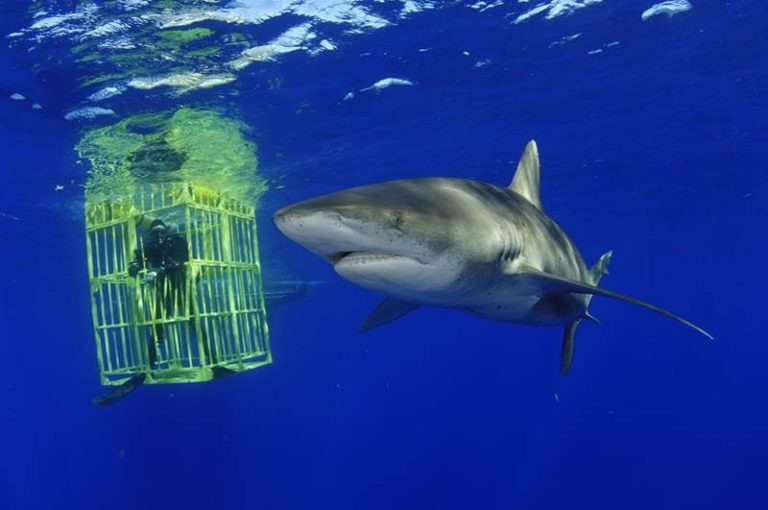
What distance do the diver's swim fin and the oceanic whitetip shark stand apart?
5603mm

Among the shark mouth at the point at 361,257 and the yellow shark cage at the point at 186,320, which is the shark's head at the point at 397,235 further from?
the yellow shark cage at the point at 186,320

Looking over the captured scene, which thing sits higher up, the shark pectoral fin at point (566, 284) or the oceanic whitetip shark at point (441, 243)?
the oceanic whitetip shark at point (441, 243)

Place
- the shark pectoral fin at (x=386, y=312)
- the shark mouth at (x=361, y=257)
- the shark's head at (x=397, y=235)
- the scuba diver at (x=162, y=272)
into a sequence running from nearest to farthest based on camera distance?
the shark's head at (x=397, y=235), the shark mouth at (x=361, y=257), the shark pectoral fin at (x=386, y=312), the scuba diver at (x=162, y=272)

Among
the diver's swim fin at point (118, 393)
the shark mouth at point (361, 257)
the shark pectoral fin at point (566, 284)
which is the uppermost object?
the shark mouth at point (361, 257)

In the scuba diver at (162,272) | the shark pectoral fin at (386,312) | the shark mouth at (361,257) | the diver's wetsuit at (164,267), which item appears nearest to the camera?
the shark mouth at (361,257)

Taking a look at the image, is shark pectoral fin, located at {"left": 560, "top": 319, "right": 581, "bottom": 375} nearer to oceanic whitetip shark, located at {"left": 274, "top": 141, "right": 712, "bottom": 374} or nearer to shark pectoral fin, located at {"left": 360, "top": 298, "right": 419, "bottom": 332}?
oceanic whitetip shark, located at {"left": 274, "top": 141, "right": 712, "bottom": 374}

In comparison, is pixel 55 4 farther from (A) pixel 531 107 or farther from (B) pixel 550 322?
(A) pixel 531 107

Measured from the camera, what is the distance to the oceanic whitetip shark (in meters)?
3.22

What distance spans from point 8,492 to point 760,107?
66340 mm

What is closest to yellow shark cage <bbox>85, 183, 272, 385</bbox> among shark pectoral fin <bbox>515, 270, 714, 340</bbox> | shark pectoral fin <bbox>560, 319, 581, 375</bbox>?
shark pectoral fin <bbox>560, 319, 581, 375</bbox>

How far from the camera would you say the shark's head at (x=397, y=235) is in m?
3.14

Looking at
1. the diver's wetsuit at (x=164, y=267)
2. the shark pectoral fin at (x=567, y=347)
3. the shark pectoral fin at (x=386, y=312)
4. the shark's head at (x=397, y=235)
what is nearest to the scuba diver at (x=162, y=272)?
the diver's wetsuit at (x=164, y=267)

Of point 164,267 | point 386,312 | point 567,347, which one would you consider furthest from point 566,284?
point 164,267

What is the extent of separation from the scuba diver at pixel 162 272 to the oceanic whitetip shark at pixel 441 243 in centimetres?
557
